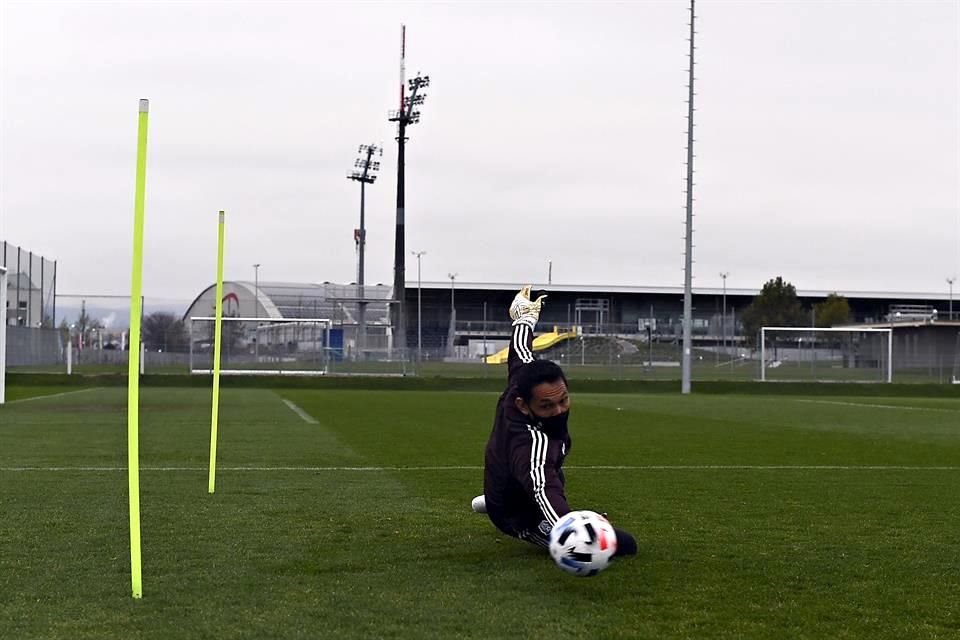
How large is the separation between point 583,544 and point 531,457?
1116 millimetres

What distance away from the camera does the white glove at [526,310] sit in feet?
27.8

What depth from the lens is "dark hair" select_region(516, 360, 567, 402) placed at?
7.41m

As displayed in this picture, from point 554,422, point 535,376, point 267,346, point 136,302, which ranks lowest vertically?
point 267,346

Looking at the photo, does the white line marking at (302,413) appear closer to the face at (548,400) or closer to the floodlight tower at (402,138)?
the face at (548,400)

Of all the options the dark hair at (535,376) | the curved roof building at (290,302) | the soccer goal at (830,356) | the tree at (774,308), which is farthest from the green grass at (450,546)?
the tree at (774,308)

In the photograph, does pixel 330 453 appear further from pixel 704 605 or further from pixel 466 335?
pixel 466 335

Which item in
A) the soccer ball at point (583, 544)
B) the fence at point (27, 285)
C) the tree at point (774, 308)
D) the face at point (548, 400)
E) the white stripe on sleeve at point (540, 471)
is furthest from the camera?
the tree at point (774, 308)

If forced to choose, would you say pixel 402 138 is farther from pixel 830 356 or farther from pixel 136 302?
pixel 136 302

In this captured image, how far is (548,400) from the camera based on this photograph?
7.38 m

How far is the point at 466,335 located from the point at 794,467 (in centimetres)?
6894

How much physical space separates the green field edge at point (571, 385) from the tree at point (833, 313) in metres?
37.0

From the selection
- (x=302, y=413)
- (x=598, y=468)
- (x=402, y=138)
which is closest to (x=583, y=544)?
(x=598, y=468)

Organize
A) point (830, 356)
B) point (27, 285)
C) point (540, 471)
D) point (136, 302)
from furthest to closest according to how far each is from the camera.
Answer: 1. point (830, 356)
2. point (27, 285)
3. point (540, 471)
4. point (136, 302)

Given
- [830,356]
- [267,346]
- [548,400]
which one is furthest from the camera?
[830,356]
